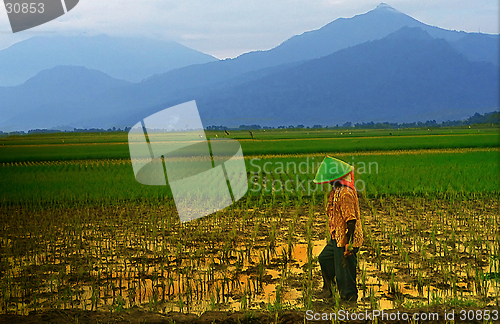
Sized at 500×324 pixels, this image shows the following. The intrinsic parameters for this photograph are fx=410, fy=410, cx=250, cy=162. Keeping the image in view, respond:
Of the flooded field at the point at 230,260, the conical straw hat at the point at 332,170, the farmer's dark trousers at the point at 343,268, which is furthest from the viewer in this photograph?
the flooded field at the point at 230,260

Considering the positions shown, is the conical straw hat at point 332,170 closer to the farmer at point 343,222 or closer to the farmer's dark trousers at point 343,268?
the farmer at point 343,222

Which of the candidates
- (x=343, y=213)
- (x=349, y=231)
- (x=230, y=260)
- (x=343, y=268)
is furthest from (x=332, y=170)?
(x=230, y=260)

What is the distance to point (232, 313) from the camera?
3.53m

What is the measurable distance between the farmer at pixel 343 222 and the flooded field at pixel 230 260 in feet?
0.82

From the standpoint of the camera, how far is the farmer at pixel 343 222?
3660 mm

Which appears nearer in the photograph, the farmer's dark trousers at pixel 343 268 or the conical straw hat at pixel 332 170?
the conical straw hat at pixel 332 170

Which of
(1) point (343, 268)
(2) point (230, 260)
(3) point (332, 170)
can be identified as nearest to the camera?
(3) point (332, 170)

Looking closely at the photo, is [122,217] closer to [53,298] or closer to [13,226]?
[13,226]

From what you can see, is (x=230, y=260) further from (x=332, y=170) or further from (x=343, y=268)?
(x=332, y=170)

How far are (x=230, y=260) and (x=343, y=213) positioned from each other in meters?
2.08

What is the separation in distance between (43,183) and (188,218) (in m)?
6.70

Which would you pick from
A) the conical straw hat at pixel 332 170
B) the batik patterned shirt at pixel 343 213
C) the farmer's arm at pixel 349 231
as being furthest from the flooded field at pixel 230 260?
the conical straw hat at pixel 332 170

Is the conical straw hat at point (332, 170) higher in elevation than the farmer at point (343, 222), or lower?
higher

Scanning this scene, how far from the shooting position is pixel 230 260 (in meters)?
5.27
